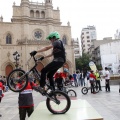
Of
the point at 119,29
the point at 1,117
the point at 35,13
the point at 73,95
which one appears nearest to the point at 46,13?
the point at 35,13

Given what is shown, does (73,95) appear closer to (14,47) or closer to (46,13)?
(14,47)

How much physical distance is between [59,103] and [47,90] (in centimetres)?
45

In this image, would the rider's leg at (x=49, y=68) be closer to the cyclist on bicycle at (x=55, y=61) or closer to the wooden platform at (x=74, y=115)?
the cyclist on bicycle at (x=55, y=61)

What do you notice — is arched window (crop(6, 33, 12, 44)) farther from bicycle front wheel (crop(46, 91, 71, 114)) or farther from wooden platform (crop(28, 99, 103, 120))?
wooden platform (crop(28, 99, 103, 120))

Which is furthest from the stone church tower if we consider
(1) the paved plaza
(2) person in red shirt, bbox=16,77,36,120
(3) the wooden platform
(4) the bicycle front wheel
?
(3) the wooden platform

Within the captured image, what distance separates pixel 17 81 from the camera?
4.94 m

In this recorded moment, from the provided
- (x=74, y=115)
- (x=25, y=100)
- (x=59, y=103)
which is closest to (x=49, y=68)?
(x=59, y=103)

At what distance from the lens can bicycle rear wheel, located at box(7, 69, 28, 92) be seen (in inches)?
193

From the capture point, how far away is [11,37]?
39.1m

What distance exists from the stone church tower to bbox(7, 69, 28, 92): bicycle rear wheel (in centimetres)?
3205

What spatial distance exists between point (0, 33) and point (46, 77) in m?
35.8

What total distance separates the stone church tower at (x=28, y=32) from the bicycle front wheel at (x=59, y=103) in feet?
106

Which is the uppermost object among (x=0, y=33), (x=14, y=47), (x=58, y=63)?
(x=0, y=33)

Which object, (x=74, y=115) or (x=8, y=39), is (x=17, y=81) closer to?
(x=74, y=115)
